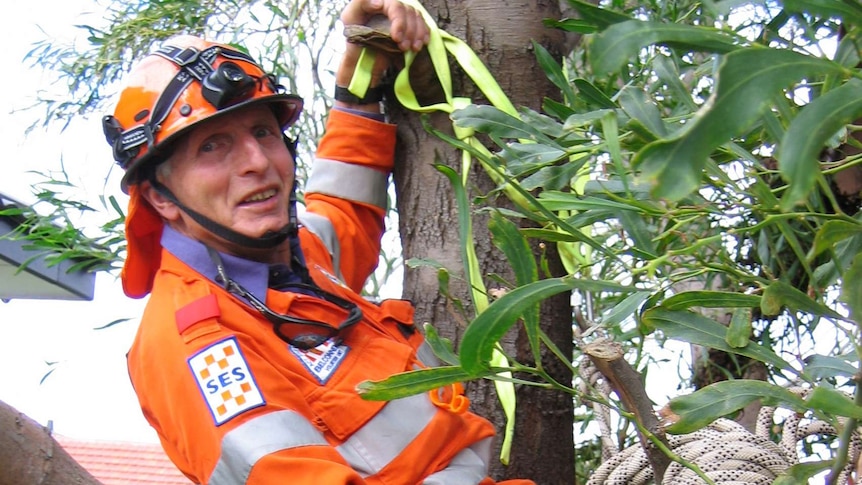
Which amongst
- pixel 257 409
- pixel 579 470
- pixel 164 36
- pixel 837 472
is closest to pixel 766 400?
pixel 837 472

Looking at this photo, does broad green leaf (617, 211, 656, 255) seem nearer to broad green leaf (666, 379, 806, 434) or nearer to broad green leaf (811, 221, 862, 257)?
broad green leaf (666, 379, 806, 434)

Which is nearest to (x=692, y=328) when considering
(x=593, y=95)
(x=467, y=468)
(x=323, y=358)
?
(x=593, y=95)

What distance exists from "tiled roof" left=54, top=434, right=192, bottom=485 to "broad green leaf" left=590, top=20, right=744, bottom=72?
642cm

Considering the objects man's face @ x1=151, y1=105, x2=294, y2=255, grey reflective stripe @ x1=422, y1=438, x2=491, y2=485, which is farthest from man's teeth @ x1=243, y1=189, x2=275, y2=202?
grey reflective stripe @ x1=422, y1=438, x2=491, y2=485

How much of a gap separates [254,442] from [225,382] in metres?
0.11

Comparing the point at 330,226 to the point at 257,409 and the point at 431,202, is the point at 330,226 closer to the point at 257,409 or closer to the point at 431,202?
the point at 431,202

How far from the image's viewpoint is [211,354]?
1623 mm

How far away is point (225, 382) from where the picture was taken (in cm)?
158

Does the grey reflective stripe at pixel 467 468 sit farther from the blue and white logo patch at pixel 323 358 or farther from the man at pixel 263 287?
the blue and white logo patch at pixel 323 358

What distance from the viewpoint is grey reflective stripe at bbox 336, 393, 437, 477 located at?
5.53ft

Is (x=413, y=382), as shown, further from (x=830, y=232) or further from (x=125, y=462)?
(x=125, y=462)

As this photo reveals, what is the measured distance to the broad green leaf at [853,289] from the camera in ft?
2.66

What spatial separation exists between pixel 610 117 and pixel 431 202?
3.37 ft

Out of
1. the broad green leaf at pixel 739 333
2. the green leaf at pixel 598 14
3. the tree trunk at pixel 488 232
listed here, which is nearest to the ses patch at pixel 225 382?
the tree trunk at pixel 488 232
